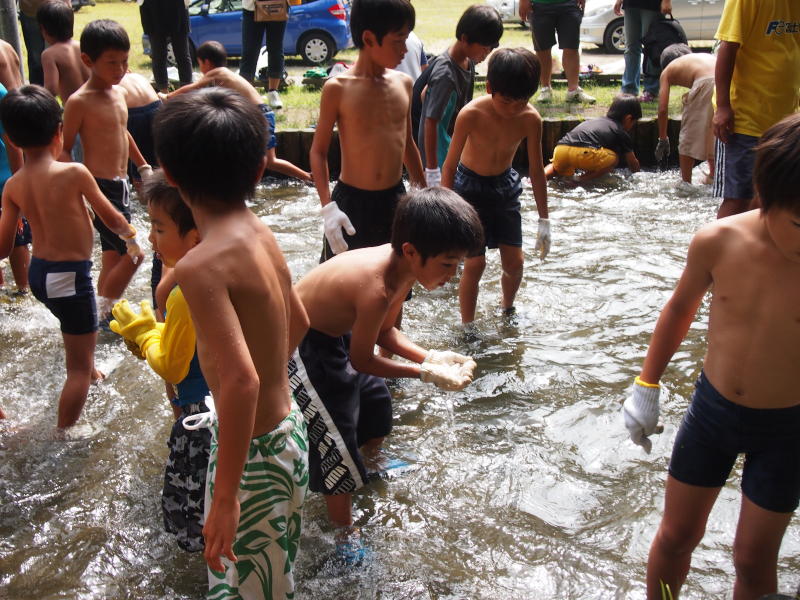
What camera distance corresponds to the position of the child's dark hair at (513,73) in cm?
400

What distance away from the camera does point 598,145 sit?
732 cm

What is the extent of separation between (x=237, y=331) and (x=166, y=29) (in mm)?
7423

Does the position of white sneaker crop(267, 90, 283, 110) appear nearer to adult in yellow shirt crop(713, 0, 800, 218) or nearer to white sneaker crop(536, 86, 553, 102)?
white sneaker crop(536, 86, 553, 102)

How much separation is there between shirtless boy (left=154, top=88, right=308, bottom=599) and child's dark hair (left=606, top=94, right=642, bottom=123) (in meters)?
6.14

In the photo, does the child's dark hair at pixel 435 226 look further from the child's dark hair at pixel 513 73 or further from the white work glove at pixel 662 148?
the white work glove at pixel 662 148

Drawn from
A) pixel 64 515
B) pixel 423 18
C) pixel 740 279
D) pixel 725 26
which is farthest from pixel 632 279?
pixel 423 18

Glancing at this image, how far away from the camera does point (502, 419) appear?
3.74 meters

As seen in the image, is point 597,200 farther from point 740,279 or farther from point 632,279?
point 740,279

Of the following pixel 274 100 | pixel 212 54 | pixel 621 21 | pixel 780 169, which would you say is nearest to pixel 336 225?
pixel 780 169

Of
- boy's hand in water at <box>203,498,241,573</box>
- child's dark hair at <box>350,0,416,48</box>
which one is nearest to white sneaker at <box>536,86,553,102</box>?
child's dark hair at <box>350,0,416,48</box>

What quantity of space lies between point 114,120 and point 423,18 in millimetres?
15798

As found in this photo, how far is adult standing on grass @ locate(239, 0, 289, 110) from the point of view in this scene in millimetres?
8844

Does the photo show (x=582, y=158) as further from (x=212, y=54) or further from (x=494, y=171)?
(x=212, y=54)

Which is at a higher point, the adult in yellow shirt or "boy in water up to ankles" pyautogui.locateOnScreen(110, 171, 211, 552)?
the adult in yellow shirt
